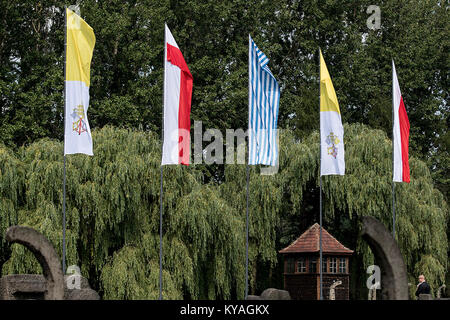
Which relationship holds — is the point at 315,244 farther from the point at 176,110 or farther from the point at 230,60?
the point at 230,60

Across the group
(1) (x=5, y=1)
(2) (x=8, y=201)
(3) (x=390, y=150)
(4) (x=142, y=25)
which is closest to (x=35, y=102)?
(1) (x=5, y=1)

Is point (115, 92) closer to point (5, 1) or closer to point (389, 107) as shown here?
point (5, 1)

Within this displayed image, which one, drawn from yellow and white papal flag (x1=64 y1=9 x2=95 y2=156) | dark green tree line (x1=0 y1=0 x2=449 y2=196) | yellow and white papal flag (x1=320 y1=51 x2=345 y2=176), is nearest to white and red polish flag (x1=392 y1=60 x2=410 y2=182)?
yellow and white papal flag (x1=320 y1=51 x2=345 y2=176)

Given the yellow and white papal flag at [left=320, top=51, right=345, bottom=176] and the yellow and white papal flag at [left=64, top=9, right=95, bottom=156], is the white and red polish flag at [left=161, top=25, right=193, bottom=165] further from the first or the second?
the yellow and white papal flag at [left=320, top=51, right=345, bottom=176]

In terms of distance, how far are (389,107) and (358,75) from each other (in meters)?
2.79

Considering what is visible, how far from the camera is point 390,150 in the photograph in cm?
3588

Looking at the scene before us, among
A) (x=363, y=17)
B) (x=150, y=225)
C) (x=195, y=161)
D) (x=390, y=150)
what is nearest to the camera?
(x=150, y=225)

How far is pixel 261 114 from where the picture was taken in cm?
2628

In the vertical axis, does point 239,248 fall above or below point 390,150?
below

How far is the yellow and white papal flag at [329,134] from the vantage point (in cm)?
2731

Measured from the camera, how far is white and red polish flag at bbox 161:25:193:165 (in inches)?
973

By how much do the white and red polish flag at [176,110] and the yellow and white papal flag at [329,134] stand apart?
16.3 feet

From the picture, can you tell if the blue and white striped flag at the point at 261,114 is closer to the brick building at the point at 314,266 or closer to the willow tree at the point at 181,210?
the willow tree at the point at 181,210

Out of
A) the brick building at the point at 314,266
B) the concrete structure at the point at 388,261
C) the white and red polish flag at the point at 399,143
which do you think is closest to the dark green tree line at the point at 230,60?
the brick building at the point at 314,266
